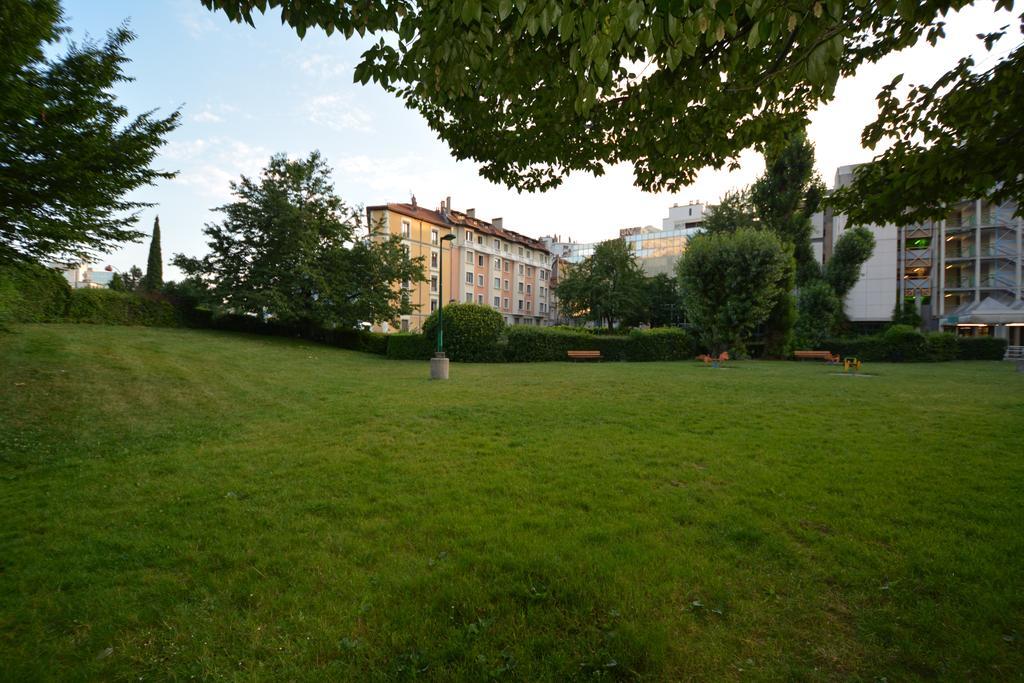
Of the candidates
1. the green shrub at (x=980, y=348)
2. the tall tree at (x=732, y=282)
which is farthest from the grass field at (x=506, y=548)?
the green shrub at (x=980, y=348)

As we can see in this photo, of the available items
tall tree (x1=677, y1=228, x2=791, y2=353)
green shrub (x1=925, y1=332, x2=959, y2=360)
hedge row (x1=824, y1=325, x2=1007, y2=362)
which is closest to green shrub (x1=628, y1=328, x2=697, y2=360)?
tall tree (x1=677, y1=228, x2=791, y2=353)

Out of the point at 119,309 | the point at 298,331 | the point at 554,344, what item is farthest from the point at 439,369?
the point at 119,309

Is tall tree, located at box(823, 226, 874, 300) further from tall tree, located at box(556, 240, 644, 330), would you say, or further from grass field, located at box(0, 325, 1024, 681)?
grass field, located at box(0, 325, 1024, 681)

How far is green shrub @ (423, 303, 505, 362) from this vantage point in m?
24.0

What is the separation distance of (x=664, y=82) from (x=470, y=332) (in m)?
19.8

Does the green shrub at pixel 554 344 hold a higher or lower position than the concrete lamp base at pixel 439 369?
higher

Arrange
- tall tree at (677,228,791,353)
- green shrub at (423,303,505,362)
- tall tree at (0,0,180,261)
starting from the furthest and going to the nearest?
tall tree at (677,228,791,353) → green shrub at (423,303,505,362) → tall tree at (0,0,180,261)

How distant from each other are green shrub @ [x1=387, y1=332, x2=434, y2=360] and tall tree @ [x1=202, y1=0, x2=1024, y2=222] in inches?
752

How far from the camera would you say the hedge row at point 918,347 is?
Result: 93.6 ft

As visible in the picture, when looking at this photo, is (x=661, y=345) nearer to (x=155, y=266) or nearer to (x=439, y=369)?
(x=439, y=369)

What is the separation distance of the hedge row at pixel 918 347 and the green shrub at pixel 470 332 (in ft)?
80.0

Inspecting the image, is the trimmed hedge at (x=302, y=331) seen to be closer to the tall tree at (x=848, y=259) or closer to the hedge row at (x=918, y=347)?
the hedge row at (x=918, y=347)

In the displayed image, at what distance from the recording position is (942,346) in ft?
94.9

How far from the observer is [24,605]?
298 centimetres
